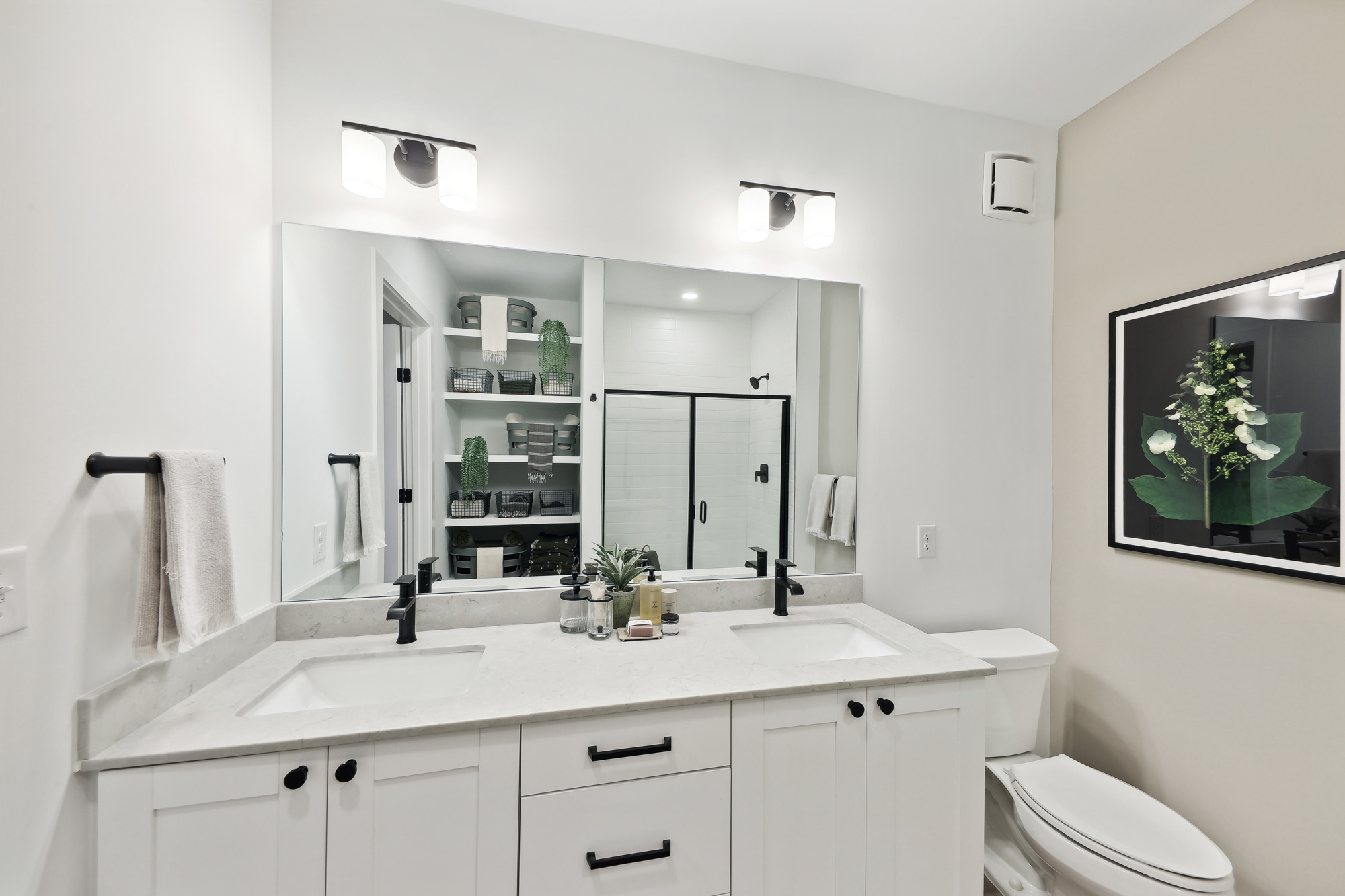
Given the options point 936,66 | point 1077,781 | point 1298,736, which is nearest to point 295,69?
point 936,66

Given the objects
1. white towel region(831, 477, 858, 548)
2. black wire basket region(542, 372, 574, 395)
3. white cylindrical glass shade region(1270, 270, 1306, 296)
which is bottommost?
white towel region(831, 477, 858, 548)

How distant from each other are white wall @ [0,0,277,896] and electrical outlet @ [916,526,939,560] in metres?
2.01

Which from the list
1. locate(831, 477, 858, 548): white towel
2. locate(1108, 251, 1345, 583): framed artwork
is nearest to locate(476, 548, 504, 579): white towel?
locate(831, 477, 858, 548): white towel

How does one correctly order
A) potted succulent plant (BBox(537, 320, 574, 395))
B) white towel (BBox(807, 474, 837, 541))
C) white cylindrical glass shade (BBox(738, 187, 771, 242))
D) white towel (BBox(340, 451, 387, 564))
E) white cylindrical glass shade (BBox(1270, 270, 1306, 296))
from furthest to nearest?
1. white towel (BBox(807, 474, 837, 541))
2. white cylindrical glass shade (BBox(738, 187, 771, 242))
3. potted succulent plant (BBox(537, 320, 574, 395))
4. white towel (BBox(340, 451, 387, 564))
5. white cylindrical glass shade (BBox(1270, 270, 1306, 296))

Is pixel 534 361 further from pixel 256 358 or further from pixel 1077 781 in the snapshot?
pixel 1077 781

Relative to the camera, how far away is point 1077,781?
1.51 m

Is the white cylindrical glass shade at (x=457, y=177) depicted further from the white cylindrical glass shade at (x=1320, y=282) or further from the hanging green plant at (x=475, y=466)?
the white cylindrical glass shade at (x=1320, y=282)

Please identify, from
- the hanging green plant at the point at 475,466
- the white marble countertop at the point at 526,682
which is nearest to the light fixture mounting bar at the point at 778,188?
the hanging green plant at the point at 475,466

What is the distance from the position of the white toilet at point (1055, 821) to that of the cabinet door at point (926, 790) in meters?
0.25

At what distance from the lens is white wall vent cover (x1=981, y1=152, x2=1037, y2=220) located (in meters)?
1.92

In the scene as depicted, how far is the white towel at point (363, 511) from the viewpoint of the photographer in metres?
1.44

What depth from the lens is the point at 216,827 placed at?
0.88 metres

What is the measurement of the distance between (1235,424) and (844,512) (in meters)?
1.08

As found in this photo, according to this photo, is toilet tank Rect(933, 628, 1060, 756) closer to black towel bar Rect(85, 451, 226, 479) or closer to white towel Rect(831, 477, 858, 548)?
white towel Rect(831, 477, 858, 548)
